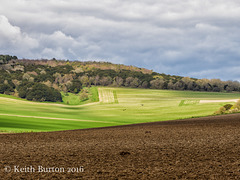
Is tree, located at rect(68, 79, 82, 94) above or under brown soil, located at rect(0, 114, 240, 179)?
above

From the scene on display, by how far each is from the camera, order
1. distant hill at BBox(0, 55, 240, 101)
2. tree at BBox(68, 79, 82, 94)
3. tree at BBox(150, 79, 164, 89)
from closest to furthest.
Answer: distant hill at BBox(0, 55, 240, 101), tree at BBox(68, 79, 82, 94), tree at BBox(150, 79, 164, 89)

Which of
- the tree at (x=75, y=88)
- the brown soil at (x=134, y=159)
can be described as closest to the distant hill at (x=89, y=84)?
the tree at (x=75, y=88)

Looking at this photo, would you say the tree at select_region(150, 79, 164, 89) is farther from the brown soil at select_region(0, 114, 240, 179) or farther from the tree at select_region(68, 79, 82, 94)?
the brown soil at select_region(0, 114, 240, 179)

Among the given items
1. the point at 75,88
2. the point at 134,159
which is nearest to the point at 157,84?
the point at 75,88

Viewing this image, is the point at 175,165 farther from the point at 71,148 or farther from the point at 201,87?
the point at 201,87

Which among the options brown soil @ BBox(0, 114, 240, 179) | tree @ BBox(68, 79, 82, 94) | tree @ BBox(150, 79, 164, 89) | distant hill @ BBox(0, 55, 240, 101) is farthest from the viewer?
tree @ BBox(150, 79, 164, 89)

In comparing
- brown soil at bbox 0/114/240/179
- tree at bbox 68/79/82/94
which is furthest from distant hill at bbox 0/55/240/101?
brown soil at bbox 0/114/240/179

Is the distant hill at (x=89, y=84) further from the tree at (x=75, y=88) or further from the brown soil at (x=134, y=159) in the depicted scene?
the brown soil at (x=134, y=159)

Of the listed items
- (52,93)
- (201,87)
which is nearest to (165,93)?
(201,87)

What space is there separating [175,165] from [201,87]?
142055 millimetres

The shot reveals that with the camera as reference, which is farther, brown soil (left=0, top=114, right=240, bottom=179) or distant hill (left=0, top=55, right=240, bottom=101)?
distant hill (left=0, top=55, right=240, bottom=101)

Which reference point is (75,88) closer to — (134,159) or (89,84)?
(89,84)

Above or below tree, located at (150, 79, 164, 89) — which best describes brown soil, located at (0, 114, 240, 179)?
below

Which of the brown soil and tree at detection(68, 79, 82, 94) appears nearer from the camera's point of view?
the brown soil
